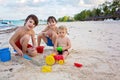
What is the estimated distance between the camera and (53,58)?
133 inches

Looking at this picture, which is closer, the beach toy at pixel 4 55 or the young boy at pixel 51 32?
the beach toy at pixel 4 55

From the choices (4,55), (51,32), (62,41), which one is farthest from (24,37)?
(51,32)

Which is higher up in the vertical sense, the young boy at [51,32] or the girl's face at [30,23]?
the girl's face at [30,23]

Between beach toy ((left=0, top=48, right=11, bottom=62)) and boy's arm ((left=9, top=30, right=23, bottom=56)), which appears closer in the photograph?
beach toy ((left=0, top=48, right=11, bottom=62))

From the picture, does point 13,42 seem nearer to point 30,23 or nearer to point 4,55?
point 4,55

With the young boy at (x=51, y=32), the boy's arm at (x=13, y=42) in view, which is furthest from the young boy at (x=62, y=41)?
the boy's arm at (x=13, y=42)

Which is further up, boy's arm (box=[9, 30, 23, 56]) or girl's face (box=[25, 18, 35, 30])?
girl's face (box=[25, 18, 35, 30])

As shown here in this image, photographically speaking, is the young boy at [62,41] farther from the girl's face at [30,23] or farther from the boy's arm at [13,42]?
the boy's arm at [13,42]

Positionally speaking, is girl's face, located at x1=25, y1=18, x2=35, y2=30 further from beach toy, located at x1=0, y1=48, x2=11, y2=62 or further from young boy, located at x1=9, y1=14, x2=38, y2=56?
beach toy, located at x1=0, y1=48, x2=11, y2=62

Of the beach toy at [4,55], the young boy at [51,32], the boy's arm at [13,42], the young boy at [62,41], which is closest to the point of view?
the beach toy at [4,55]

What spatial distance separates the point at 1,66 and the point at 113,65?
1.76 meters

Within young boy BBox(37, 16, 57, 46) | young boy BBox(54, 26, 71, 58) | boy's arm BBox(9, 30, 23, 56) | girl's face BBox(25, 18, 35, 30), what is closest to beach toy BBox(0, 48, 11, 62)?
boy's arm BBox(9, 30, 23, 56)

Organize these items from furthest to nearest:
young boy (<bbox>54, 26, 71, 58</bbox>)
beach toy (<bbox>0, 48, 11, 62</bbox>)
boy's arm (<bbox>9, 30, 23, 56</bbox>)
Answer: young boy (<bbox>54, 26, 71, 58</bbox>) < boy's arm (<bbox>9, 30, 23, 56</bbox>) < beach toy (<bbox>0, 48, 11, 62</bbox>)

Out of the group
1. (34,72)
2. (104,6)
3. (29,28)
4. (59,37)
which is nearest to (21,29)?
(29,28)
